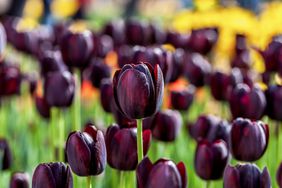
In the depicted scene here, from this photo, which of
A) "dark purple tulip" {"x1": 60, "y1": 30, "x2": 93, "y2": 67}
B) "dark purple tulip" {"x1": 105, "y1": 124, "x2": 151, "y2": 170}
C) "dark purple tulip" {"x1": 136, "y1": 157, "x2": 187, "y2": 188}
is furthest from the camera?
"dark purple tulip" {"x1": 60, "y1": 30, "x2": 93, "y2": 67}

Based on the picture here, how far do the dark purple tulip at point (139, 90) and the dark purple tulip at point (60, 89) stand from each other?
0.61 meters

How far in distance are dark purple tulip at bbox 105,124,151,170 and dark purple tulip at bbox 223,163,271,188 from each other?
0.74ft

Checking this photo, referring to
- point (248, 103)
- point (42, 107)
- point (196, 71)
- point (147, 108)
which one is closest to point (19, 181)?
point (147, 108)

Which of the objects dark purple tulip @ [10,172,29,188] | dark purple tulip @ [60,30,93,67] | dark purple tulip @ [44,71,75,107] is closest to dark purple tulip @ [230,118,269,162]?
dark purple tulip @ [10,172,29,188]

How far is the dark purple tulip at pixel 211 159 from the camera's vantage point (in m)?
1.41

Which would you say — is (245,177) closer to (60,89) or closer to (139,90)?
(139,90)

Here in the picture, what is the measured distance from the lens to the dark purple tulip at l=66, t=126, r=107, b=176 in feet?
4.00

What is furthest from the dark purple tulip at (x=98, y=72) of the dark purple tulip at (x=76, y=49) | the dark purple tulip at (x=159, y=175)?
the dark purple tulip at (x=159, y=175)

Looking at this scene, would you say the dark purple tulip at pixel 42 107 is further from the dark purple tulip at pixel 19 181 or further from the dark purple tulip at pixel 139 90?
the dark purple tulip at pixel 139 90

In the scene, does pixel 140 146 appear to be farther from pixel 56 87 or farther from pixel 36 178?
pixel 56 87

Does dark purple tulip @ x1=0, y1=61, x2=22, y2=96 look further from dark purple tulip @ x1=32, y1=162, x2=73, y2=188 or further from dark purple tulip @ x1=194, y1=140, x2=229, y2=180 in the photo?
dark purple tulip @ x1=32, y1=162, x2=73, y2=188

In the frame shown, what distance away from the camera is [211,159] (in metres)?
1.42

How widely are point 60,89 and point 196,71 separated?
55 centimetres

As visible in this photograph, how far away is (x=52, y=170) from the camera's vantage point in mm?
1167
